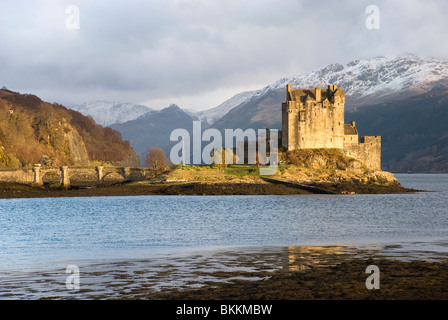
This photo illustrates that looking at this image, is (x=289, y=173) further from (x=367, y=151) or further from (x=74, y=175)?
(x=74, y=175)

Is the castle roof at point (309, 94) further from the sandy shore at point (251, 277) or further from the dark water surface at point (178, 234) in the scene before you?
the sandy shore at point (251, 277)

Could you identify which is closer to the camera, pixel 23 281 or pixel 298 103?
pixel 23 281

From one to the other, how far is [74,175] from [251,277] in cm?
11276

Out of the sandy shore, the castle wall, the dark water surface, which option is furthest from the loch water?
the castle wall

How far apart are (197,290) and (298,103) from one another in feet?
328

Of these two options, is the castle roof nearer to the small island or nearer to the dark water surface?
the small island

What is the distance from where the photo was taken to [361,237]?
3944 centimetres

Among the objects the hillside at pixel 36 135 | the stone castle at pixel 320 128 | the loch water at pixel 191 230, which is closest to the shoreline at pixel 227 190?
the stone castle at pixel 320 128

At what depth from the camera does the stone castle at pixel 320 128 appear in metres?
116

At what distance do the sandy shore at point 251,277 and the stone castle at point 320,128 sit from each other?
86.1 metres

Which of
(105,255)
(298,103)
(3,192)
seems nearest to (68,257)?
(105,255)

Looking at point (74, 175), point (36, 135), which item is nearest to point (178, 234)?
point (74, 175)

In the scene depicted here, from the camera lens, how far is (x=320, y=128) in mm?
116938
